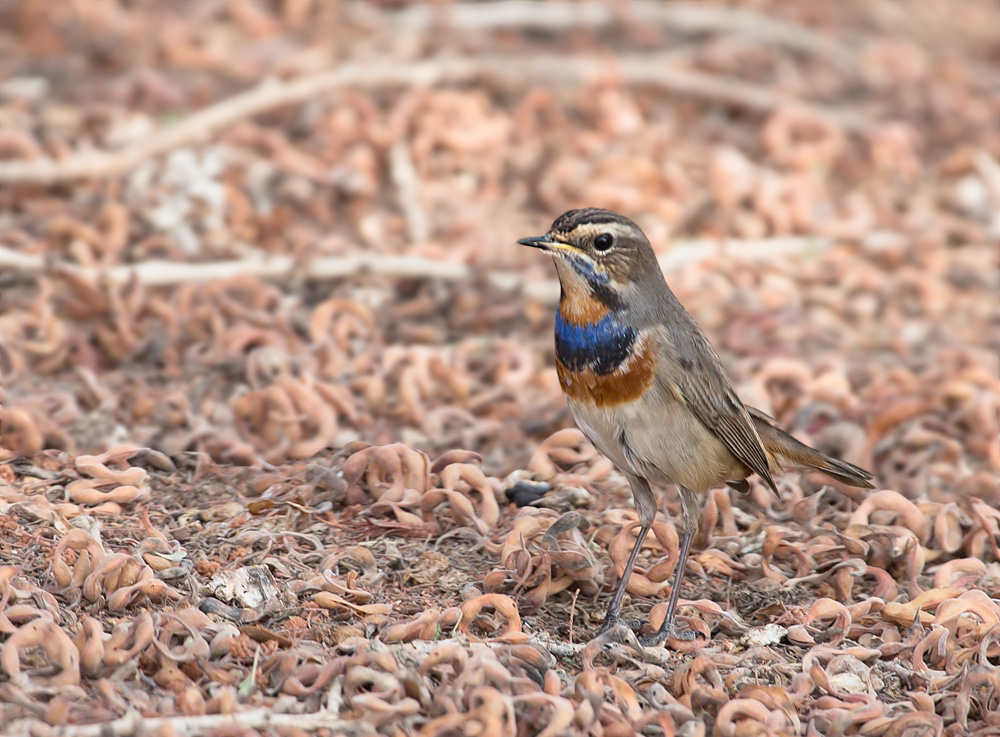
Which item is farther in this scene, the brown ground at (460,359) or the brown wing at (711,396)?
the brown wing at (711,396)

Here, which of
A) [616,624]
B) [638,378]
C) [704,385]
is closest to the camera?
[616,624]

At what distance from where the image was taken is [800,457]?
5.57 m

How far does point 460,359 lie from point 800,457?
2.52 metres

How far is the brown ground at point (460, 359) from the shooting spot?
4.35 meters

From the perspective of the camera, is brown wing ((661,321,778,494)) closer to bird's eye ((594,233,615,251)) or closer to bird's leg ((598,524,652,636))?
bird's eye ((594,233,615,251))

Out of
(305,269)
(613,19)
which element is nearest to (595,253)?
(305,269)

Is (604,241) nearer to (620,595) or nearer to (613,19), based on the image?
(620,595)

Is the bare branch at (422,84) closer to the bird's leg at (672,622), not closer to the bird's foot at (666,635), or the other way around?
the bird's leg at (672,622)

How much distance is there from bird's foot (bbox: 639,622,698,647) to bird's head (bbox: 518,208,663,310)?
130 cm

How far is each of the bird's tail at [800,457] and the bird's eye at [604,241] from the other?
43.0 inches

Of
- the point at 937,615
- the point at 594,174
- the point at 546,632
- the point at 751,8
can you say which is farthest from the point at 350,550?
the point at 751,8

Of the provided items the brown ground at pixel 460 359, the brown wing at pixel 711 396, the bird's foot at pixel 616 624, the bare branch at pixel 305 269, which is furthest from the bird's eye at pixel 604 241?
the bare branch at pixel 305 269

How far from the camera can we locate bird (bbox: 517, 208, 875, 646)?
16.4ft

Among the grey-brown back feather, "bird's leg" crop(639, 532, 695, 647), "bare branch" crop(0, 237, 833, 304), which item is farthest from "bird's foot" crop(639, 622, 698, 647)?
"bare branch" crop(0, 237, 833, 304)
